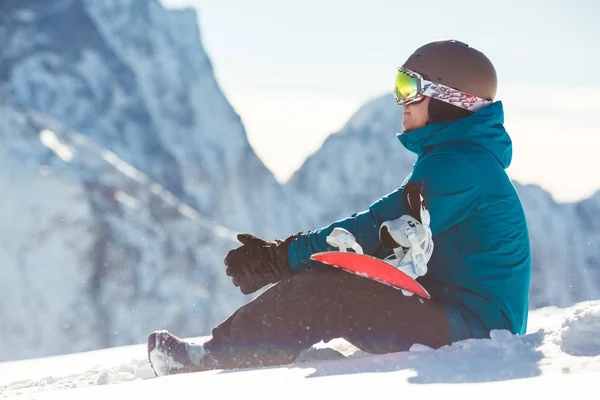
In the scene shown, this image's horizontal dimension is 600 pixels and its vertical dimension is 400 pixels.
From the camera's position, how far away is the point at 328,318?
9.43 feet

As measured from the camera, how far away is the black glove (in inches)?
119

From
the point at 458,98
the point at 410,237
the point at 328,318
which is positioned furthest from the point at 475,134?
the point at 328,318

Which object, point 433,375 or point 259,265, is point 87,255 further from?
point 433,375

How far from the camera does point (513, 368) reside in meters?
2.17

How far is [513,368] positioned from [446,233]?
79 cm

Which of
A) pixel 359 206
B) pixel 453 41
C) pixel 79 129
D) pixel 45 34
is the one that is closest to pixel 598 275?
pixel 359 206

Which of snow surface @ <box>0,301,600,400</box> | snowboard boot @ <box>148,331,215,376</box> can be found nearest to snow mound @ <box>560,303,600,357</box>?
snow surface @ <box>0,301,600,400</box>

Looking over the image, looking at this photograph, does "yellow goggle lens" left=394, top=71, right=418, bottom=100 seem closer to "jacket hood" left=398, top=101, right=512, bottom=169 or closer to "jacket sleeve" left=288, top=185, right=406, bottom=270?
"jacket hood" left=398, top=101, right=512, bottom=169

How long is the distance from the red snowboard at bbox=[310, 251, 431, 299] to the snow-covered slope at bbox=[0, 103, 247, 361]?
2529cm

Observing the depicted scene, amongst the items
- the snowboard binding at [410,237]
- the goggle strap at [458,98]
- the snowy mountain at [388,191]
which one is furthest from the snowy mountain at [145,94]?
the snowboard binding at [410,237]

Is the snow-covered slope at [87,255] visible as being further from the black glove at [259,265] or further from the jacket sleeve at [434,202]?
the jacket sleeve at [434,202]

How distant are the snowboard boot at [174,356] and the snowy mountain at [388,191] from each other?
55070 mm

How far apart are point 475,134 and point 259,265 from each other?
121 centimetres

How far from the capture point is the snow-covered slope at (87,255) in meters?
26.2
